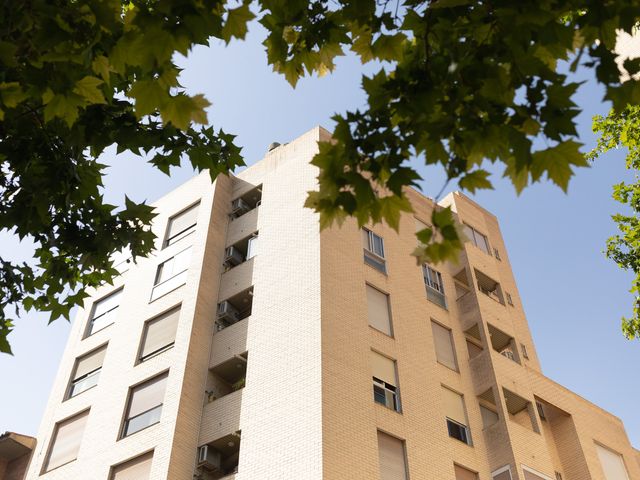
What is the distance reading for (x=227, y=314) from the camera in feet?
69.6

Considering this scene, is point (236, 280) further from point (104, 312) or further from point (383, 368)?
point (104, 312)

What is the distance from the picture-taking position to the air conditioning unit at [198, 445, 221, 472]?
58.0 feet

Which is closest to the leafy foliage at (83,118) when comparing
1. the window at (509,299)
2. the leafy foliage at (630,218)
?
the leafy foliage at (630,218)

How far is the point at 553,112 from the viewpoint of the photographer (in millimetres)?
3678

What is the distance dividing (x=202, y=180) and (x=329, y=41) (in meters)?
21.6

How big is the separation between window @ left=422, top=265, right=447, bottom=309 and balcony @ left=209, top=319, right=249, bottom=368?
6.31 meters

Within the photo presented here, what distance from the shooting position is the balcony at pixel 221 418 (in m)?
17.7

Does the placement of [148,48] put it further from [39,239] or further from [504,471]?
[504,471]

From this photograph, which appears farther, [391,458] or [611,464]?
[611,464]

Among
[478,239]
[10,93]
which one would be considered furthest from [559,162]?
[478,239]

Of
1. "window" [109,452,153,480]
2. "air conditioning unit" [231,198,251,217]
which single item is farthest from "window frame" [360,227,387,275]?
"window" [109,452,153,480]

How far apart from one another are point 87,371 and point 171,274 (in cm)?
413

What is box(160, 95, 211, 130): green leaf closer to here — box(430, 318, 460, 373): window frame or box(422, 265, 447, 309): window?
box(430, 318, 460, 373): window frame

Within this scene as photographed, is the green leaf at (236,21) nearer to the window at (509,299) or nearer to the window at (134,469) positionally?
the window at (134,469)
